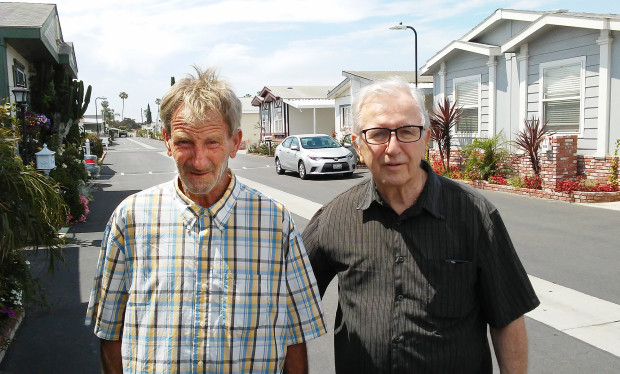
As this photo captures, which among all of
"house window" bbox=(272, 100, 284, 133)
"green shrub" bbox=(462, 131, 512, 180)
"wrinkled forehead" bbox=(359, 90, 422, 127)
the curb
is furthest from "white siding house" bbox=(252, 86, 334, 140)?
"wrinkled forehead" bbox=(359, 90, 422, 127)

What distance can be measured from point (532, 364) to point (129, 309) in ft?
10.5

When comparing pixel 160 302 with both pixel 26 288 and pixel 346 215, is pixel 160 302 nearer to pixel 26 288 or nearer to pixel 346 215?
pixel 346 215

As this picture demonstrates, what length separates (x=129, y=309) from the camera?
1.97 meters

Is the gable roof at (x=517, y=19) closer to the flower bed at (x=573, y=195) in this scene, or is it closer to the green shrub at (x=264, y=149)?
the flower bed at (x=573, y=195)

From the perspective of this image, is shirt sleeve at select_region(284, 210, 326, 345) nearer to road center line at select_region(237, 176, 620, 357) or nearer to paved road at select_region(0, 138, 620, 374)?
paved road at select_region(0, 138, 620, 374)

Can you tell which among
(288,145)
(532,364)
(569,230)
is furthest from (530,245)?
(288,145)

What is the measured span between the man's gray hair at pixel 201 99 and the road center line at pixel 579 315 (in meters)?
3.66

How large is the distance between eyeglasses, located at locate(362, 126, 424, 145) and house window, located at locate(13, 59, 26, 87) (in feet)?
37.6

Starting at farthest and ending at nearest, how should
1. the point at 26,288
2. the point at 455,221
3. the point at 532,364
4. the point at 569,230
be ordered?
1. the point at 569,230
2. the point at 26,288
3. the point at 532,364
4. the point at 455,221

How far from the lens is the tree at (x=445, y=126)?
16.3m

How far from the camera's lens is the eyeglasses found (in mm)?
2145

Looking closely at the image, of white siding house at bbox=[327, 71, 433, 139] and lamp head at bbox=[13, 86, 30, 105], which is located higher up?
white siding house at bbox=[327, 71, 433, 139]

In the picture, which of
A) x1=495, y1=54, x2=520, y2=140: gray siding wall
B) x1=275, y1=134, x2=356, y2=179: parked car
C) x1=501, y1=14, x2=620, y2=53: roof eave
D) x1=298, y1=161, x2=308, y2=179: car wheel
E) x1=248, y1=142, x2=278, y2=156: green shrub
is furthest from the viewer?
x1=248, y1=142, x2=278, y2=156: green shrub

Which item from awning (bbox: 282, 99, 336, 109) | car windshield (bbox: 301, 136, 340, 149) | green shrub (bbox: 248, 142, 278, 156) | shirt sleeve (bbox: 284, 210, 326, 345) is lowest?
green shrub (bbox: 248, 142, 278, 156)
